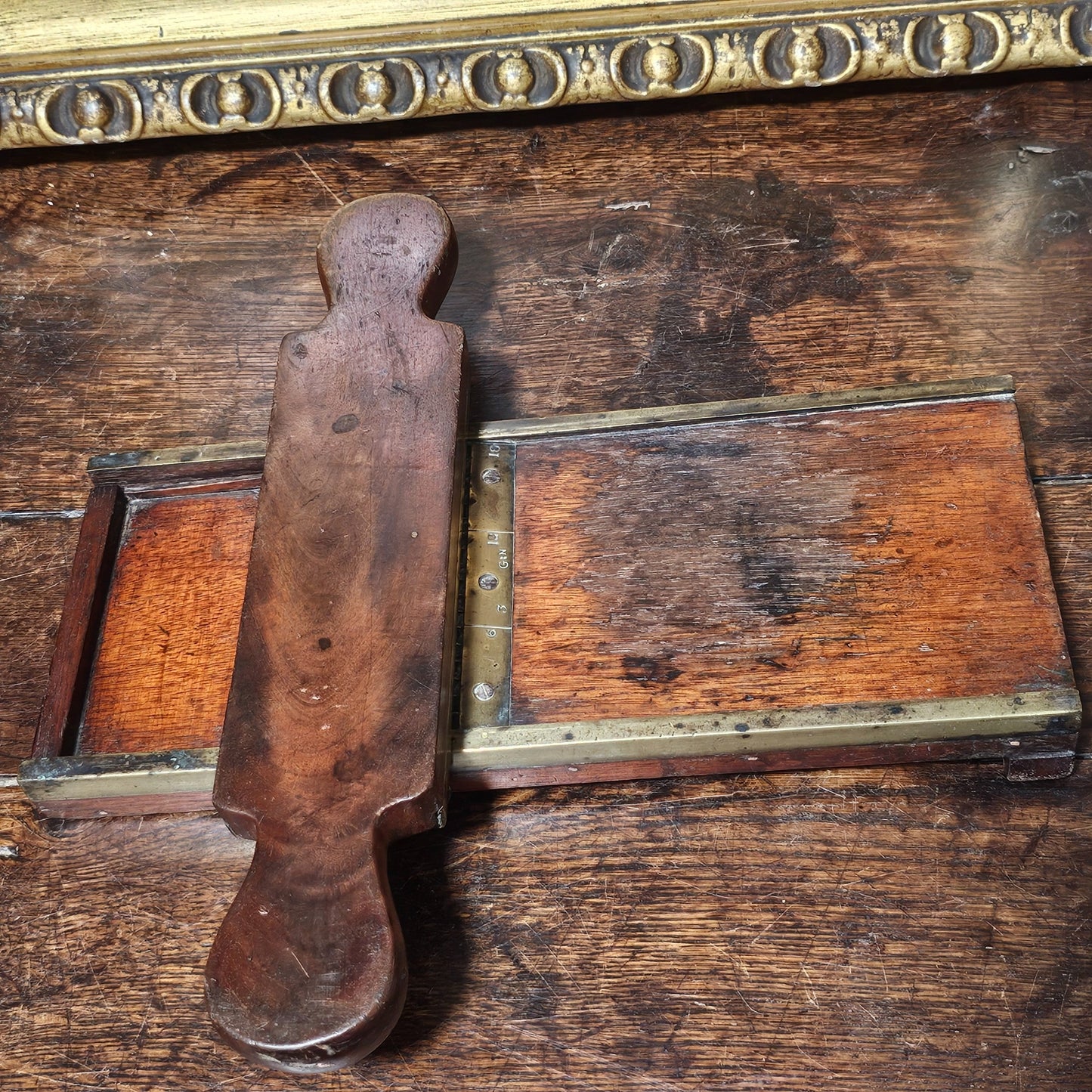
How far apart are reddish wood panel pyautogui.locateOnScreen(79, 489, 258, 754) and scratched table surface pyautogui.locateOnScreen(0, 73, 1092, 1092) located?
0.07m

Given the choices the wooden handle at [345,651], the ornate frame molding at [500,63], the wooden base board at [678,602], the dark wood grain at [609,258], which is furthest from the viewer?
the ornate frame molding at [500,63]

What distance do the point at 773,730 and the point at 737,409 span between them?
28 cm

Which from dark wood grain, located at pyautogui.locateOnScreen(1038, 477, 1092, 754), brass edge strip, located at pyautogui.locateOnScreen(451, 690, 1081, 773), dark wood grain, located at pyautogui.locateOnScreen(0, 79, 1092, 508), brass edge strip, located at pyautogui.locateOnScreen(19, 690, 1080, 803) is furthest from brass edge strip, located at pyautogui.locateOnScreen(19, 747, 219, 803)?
dark wood grain, located at pyautogui.locateOnScreen(1038, 477, 1092, 754)

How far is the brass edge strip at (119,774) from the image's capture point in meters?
0.78

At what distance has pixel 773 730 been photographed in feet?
2.48

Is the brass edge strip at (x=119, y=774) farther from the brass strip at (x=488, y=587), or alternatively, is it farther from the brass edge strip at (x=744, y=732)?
the brass strip at (x=488, y=587)

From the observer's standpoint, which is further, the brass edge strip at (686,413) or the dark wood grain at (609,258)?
the dark wood grain at (609,258)

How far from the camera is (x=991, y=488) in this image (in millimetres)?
843

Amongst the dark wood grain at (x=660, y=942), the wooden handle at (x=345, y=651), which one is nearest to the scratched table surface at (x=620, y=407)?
the dark wood grain at (x=660, y=942)

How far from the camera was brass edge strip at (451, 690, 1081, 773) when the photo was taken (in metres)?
0.75

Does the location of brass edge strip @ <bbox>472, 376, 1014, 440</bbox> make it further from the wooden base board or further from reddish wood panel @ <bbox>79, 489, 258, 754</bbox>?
reddish wood panel @ <bbox>79, 489, 258, 754</bbox>

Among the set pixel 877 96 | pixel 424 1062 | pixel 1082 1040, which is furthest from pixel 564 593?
pixel 877 96

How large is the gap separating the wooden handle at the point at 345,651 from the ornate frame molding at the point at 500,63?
27 cm

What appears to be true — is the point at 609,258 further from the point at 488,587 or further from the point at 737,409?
the point at 488,587
